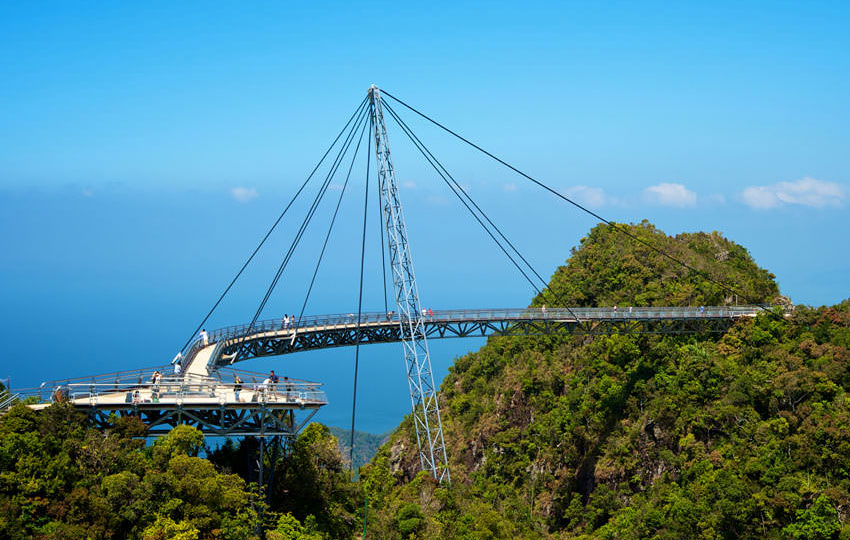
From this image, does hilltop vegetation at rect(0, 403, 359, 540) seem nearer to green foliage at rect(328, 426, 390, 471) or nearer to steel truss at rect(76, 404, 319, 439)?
steel truss at rect(76, 404, 319, 439)

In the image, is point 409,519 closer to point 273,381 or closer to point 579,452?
point 273,381

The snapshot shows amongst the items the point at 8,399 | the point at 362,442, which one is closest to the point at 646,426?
the point at 8,399

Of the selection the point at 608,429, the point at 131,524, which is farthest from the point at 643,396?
the point at 131,524

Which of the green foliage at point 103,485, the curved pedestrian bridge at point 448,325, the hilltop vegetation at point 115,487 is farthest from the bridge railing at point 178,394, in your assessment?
the curved pedestrian bridge at point 448,325

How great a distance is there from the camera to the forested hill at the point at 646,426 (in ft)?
129

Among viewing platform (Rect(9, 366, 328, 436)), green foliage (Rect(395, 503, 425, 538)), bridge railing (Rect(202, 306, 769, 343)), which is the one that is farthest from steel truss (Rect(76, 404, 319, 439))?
bridge railing (Rect(202, 306, 769, 343))

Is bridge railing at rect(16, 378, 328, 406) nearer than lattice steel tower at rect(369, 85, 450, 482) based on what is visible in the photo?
Yes

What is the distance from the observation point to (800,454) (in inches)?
1591

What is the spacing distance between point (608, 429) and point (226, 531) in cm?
3453

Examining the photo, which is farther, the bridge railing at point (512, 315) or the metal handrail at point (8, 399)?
the bridge railing at point (512, 315)

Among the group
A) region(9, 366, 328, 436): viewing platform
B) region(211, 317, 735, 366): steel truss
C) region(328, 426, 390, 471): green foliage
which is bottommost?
region(328, 426, 390, 471): green foliage

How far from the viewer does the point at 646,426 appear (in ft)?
172

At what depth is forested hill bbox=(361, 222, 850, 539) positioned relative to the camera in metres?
39.5

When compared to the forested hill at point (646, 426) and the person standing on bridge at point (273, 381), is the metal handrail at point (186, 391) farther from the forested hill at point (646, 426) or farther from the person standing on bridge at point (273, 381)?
the forested hill at point (646, 426)
